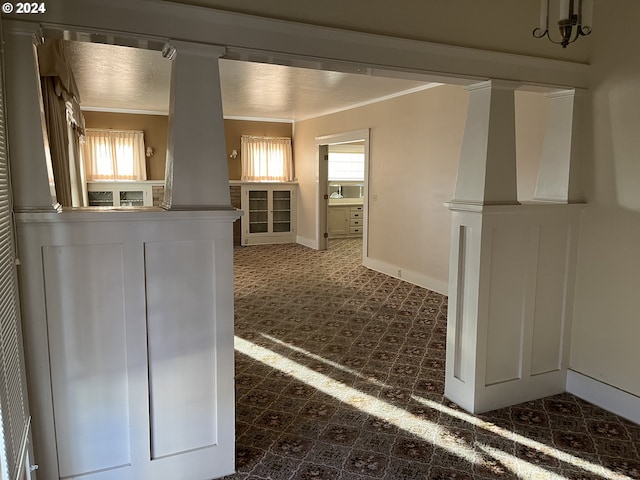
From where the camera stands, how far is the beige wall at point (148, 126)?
8.40 metres

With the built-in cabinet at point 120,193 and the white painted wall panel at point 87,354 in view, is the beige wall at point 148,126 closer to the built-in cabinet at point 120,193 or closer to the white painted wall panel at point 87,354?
the built-in cabinet at point 120,193

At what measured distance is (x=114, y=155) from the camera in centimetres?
851

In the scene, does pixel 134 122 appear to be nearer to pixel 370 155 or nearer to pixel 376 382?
pixel 370 155

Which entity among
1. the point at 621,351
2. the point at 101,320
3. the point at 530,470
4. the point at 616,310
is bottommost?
the point at 530,470

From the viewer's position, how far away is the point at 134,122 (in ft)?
28.4

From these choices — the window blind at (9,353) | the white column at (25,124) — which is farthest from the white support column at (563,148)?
the window blind at (9,353)

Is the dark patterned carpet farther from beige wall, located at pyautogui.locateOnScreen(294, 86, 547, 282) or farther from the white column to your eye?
the white column

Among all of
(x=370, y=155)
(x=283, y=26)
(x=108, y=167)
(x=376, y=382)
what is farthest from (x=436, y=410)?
(x=108, y=167)

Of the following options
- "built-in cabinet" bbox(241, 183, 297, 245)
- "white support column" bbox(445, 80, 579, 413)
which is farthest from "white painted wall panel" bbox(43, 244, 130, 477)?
"built-in cabinet" bbox(241, 183, 297, 245)

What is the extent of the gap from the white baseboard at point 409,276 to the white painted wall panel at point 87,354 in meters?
4.26

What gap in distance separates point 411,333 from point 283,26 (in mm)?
3070

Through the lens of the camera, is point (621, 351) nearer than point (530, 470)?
No

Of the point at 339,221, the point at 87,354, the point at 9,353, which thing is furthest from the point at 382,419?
the point at 339,221

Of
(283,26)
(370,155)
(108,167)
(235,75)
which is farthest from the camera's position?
(108,167)
